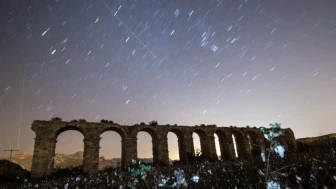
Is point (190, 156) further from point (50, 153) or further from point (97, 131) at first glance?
point (50, 153)

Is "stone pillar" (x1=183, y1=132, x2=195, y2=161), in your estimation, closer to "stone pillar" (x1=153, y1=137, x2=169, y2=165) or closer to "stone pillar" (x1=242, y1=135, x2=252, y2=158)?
"stone pillar" (x1=153, y1=137, x2=169, y2=165)

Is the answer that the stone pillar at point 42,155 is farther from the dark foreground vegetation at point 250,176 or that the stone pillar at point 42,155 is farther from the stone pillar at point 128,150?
the dark foreground vegetation at point 250,176

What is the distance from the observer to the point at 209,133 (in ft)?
93.2

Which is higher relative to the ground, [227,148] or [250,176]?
[227,148]

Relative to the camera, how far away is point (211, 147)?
27.7 m

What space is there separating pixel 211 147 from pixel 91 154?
15.8m

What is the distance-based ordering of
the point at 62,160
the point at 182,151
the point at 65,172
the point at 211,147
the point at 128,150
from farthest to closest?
the point at 62,160 → the point at 211,147 → the point at 182,151 → the point at 128,150 → the point at 65,172

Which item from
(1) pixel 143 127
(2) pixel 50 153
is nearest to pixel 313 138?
(1) pixel 143 127

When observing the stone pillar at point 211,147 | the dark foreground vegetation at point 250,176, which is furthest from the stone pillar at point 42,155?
the stone pillar at point 211,147

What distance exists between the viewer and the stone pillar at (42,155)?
17775 millimetres

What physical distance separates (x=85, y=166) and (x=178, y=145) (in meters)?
12.1

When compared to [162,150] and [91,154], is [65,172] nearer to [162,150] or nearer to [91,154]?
[91,154]

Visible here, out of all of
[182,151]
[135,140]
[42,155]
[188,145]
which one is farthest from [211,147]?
[42,155]

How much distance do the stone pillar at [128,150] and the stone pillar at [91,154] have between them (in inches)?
109
